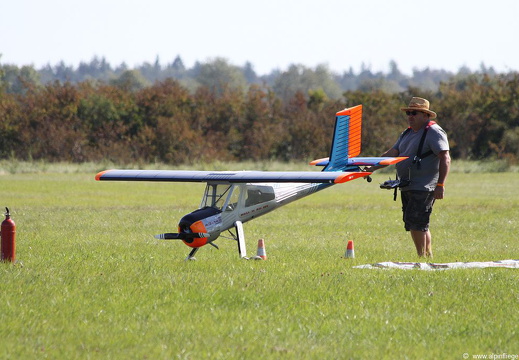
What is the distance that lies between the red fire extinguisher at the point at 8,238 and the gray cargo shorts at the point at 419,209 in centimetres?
609

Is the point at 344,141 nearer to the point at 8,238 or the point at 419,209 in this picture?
the point at 419,209

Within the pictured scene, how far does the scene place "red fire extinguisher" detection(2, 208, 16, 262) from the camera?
1155 cm

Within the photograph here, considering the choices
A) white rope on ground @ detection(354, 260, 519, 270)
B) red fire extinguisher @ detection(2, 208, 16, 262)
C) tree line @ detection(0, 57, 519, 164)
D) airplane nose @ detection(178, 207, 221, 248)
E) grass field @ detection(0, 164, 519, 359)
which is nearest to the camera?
grass field @ detection(0, 164, 519, 359)

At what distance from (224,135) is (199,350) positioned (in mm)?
63063

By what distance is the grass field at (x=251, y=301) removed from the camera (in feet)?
25.1

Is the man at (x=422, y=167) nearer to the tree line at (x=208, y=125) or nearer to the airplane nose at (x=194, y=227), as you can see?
the airplane nose at (x=194, y=227)

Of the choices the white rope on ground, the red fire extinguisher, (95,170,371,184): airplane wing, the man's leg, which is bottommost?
the white rope on ground

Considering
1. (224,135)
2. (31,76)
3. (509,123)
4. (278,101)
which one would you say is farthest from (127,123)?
(31,76)

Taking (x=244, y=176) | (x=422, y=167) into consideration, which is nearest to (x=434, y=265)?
(x=422, y=167)

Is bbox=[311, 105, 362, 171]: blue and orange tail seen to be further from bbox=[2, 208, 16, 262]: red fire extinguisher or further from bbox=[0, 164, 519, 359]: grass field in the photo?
bbox=[2, 208, 16, 262]: red fire extinguisher

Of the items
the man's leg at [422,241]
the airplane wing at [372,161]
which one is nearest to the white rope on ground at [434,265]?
the man's leg at [422,241]

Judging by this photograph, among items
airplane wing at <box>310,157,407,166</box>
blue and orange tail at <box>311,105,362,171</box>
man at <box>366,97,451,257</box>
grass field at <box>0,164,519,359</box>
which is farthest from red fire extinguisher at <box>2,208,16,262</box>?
man at <box>366,97,451,257</box>

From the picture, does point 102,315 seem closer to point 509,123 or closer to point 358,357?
point 358,357

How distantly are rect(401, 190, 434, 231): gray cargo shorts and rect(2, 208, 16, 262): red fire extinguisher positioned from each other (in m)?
6.09
